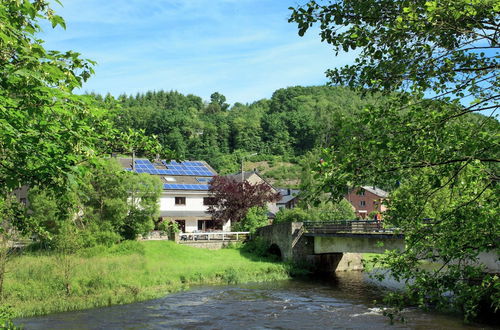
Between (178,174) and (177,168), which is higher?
(177,168)

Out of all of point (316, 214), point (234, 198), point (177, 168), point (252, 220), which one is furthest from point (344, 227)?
point (177, 168)

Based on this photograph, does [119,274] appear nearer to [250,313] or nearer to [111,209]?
[111,209]

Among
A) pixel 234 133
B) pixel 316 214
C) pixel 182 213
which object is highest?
pixel 234 133

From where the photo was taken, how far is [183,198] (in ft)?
175

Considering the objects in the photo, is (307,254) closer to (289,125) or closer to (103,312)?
(103,312)

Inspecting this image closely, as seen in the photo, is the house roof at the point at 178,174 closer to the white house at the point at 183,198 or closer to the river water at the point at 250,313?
the white house at the point at 183,198

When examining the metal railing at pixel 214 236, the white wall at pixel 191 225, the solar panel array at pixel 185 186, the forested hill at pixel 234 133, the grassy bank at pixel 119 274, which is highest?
the forested hill at pixel 234 133

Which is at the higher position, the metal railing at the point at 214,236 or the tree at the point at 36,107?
the tree at the point at 36,107

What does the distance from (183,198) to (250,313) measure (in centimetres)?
3113

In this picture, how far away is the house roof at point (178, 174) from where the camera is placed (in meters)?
52.9

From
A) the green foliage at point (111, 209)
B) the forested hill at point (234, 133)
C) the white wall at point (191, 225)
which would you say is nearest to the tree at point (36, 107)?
the green foliage at point (111, 209)

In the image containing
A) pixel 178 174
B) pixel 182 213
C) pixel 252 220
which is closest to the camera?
pixel 252 220

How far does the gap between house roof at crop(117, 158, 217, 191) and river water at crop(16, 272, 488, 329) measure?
24.0m

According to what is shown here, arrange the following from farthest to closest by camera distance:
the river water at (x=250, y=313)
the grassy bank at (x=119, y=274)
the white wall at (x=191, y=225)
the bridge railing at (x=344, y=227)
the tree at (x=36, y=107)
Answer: the white wall at (x=191, y=225) < the bridge railing at (x=344, y=227) < the grassy bank at (x=119, y=274) < the river water at (x=250, y=313) < the tree at (x=36, y=107)
